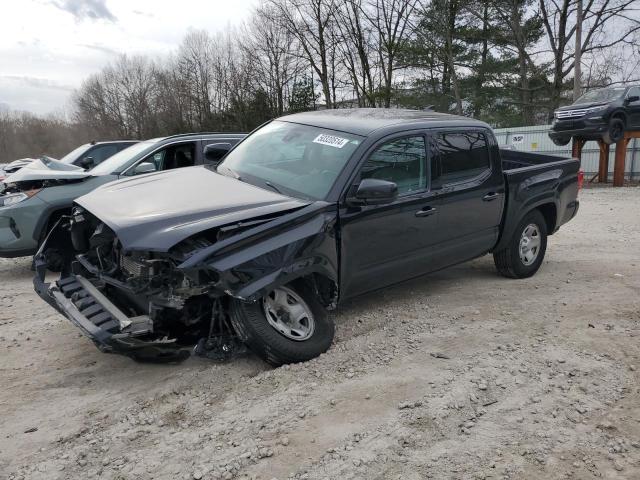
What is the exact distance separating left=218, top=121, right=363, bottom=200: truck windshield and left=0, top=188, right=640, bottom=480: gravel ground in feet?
4.30

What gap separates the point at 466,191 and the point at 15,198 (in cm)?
529

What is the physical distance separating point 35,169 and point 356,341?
5.18 meters

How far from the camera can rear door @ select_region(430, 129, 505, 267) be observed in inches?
192

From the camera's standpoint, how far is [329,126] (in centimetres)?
464

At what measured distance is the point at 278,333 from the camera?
369 centimetres

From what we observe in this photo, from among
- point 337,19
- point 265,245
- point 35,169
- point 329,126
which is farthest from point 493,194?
point 337,19

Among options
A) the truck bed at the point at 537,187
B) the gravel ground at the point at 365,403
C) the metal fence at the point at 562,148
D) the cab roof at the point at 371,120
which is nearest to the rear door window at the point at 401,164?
the cab roof at the point at 371,120

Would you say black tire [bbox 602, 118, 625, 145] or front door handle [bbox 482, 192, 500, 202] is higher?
black tire [bbox 602, 118, 625, 145]

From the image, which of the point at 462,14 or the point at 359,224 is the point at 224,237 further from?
the point at 462,14

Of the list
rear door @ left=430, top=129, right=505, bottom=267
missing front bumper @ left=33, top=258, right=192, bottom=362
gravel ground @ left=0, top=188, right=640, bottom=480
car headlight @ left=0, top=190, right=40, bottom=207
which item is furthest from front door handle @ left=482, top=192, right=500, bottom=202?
car headlight @ left=0, top=190, right=40, bottom=207

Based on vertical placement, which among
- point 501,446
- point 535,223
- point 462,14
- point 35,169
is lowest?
point 501,446

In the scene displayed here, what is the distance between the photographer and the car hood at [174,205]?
3.28 meters

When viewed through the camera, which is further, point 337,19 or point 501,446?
point 337,19

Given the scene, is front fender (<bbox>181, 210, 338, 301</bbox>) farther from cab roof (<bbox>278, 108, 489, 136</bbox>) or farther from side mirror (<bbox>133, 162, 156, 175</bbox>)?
side mirror (<bbox>133, 162, 156, 175</bbox>)
